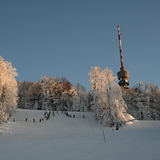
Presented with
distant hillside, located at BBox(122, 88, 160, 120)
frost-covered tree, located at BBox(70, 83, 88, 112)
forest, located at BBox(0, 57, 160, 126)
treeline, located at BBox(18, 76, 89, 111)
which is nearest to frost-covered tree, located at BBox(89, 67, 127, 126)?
forest, located at BBox(0, 57, 160, 126)

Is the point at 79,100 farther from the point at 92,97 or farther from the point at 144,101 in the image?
the point at 144,101

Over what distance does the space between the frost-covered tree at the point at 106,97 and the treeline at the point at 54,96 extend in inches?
871

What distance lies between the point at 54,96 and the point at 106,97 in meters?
27.1

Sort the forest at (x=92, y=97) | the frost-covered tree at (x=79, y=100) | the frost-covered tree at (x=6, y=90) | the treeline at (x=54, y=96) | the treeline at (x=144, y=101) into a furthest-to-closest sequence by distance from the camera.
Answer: the frost-covered tree at (x=79, y=100)
the treeline at (x=54, y=96)
the treeline at (x=144, y=101)
the forest at (x=92, y=97)
the frost-covered tree at (x=6, y=90)

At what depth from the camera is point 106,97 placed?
3384 cm

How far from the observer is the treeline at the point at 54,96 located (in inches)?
2270

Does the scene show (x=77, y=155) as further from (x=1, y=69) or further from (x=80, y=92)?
(x=80, y=92)

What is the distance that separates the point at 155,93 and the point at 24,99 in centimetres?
4433

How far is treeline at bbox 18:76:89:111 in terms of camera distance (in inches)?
2270

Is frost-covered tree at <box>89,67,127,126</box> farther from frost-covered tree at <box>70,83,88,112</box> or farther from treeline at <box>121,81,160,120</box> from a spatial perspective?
frost-covered tree at <box>70,83,88,112</box>

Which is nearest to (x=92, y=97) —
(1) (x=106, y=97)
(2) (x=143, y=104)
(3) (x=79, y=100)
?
(1) (x=106, y=97)

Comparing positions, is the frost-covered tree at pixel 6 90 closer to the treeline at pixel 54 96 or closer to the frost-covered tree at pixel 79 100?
A: the treeline at pixel 54 96

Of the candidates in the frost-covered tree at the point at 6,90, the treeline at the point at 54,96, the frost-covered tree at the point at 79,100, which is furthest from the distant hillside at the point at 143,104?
the frost-covered tree at the point at 6,90

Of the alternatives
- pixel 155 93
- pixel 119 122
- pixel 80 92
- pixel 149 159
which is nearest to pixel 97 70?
pixel 119 122
